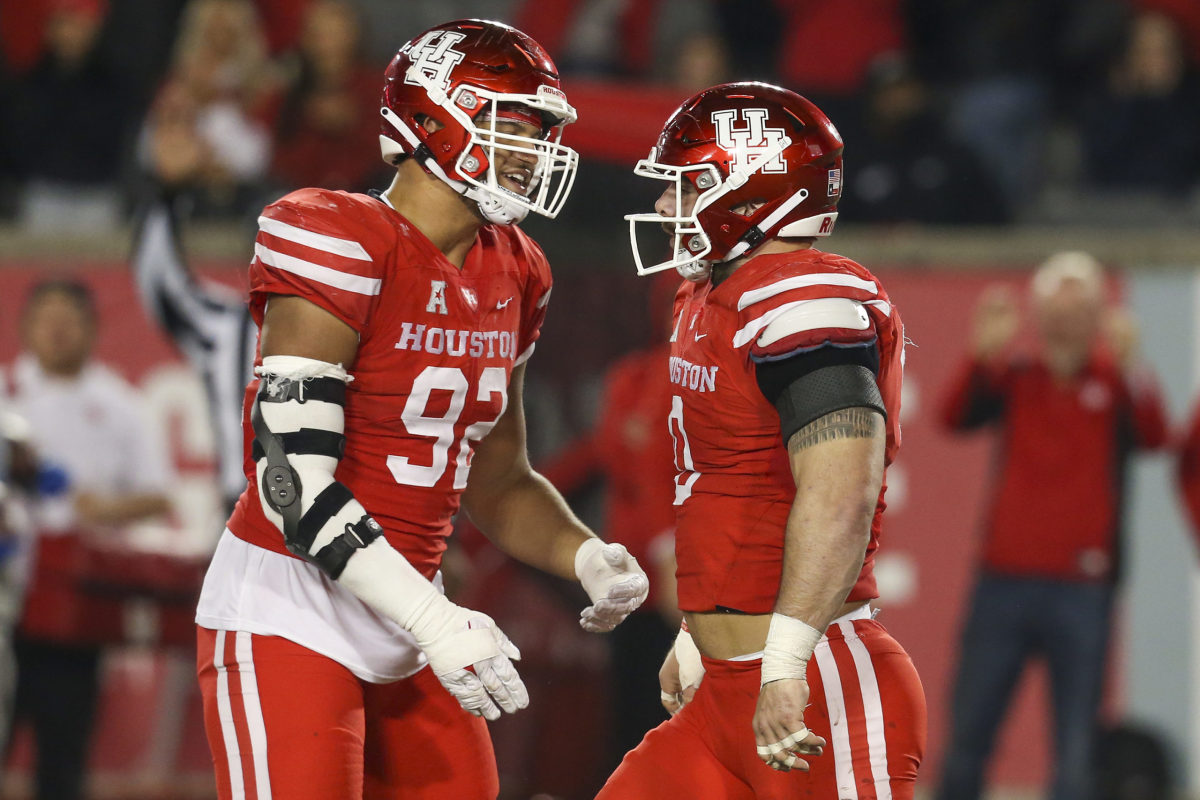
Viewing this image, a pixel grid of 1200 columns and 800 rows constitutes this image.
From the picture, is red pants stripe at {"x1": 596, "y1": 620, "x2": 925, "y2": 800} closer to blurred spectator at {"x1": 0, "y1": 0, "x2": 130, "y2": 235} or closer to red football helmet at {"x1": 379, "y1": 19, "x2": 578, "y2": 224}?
red football helmet at {"x1": 379, "y1": 19, "x2": 578, "y2": 224}

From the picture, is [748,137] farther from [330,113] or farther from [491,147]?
[330,113]

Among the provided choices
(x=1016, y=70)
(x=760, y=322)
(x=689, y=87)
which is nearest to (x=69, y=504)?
(x=689, y=87)

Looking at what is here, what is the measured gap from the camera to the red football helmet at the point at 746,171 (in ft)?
9.89

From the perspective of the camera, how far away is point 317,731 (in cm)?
288

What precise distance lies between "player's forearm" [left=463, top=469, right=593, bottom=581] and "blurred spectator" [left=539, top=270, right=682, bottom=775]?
95.7 inches

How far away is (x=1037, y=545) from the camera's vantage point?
602cm

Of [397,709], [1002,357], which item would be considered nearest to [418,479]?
[397,709]

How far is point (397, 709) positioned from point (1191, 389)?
4550mm

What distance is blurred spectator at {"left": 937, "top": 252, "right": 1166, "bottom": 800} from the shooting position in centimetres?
593

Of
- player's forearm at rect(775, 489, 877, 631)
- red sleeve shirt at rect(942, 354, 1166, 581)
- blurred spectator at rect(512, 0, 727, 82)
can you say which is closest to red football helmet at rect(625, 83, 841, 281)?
player's forearm at rect(775, 489, 877, 631)

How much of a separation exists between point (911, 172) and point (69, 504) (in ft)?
12.5

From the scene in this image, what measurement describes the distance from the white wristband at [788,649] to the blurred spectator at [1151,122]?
5539 millimetres

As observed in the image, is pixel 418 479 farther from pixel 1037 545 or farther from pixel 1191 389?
pixel 1191 389

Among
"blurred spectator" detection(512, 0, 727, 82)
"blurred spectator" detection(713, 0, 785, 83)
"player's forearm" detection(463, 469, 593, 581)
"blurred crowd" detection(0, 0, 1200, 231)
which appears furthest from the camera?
"blurred spectator" detection(713, 0, 785, 83)
